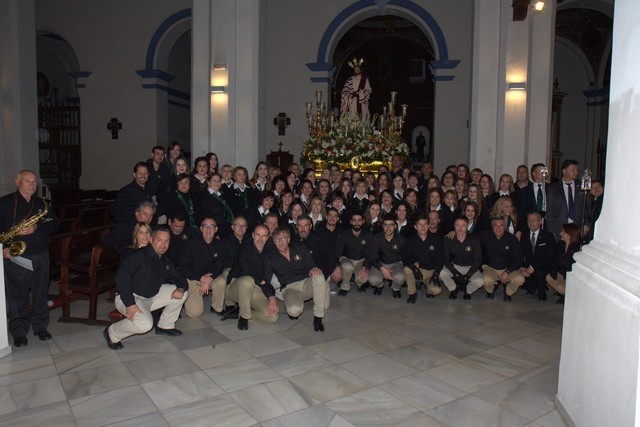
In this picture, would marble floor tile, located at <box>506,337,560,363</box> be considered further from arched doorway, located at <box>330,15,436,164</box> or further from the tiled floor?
arched doorway, located at <box>330,15,436,164</box>

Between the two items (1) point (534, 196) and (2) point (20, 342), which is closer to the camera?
(2) point (20, 342)

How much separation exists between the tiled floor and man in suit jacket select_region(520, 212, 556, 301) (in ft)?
2.97

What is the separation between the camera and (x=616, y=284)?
98.8 inches

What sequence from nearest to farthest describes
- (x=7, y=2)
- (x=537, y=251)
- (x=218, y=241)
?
1. (x=218, y=241)
2. (x=537, y=251)
3. (x=7, y=2)

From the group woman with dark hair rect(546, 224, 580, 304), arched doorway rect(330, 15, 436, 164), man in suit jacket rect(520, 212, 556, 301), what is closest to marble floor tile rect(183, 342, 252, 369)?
man in suit jacket rect(520, 212, 556, 301)

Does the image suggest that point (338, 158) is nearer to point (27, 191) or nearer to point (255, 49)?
point (255, 49)

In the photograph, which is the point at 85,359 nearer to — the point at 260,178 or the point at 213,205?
the point at 213,205

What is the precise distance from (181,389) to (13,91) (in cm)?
957

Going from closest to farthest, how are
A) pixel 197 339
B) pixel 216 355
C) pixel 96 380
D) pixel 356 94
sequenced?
pixel 96 380 → pixel 216 355 → pixel 197 339 → pixel 356 94

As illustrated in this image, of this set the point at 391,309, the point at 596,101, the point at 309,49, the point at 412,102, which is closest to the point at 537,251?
the point at 391,309

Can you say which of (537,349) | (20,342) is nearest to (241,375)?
(20,342)

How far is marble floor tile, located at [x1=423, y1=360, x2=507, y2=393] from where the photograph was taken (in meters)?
3.71

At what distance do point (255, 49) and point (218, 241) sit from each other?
201 inches

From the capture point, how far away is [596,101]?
1603cm
